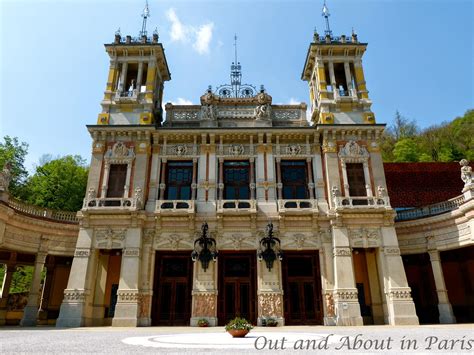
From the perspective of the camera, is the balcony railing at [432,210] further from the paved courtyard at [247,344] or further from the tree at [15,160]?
the tree at [15,160]

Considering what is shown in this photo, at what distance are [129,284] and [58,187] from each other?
20835 millimetres

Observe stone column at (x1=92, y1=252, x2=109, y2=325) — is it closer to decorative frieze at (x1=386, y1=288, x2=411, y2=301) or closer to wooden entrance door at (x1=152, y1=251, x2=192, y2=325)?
wooden entrance door at (x1=152, y1=251, x2=192, y2=325)

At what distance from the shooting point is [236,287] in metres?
22.1

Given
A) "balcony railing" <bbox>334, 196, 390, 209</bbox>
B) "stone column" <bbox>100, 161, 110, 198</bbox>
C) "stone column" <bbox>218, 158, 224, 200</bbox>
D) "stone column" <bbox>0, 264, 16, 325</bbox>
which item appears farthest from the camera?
"stone column" <bbox>0, 264, 16, 325</bbox>

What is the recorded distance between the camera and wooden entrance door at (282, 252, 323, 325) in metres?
21.4

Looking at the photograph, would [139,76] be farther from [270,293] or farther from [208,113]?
[270,293]

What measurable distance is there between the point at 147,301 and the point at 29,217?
9.68 meters

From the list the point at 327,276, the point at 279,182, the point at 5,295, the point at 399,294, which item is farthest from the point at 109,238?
the point at 399,294

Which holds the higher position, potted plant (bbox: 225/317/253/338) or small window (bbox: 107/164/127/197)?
small window (bbox: 107/164/127/197)

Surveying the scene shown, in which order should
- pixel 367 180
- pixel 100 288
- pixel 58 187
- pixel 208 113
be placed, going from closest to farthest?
pixel 100 288
pixel 367 180
pixel 208 113
pixel 58 187

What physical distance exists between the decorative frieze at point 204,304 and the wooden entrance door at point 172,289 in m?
1.04

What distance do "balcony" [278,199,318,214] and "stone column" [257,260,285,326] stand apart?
340 centimetres

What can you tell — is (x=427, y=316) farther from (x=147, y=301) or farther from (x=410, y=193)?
(x=147, y=301)

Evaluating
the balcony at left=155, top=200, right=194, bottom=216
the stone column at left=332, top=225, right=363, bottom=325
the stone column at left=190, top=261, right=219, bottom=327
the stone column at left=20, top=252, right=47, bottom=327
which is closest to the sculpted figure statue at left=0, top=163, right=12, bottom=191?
the stone column at left=20, top=252, right=47, bottom=327
